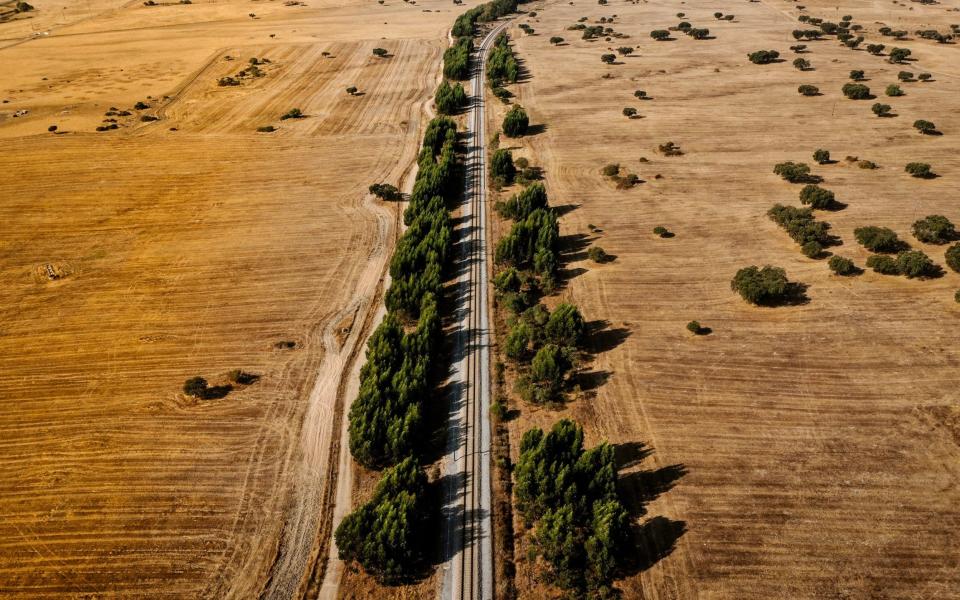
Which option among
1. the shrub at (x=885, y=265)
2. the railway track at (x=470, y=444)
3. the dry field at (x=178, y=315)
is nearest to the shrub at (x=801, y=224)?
the shrub at (x=885, y=265)

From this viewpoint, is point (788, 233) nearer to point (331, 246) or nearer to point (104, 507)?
point (331, 246)

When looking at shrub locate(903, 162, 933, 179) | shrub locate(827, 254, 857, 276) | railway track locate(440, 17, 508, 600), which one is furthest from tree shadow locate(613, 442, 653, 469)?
shrub locate(903, 162, 933, 179)

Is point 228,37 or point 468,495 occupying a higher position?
point 228,37

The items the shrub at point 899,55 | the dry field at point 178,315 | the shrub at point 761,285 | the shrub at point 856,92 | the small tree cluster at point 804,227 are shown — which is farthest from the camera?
the shrub at point 899,55

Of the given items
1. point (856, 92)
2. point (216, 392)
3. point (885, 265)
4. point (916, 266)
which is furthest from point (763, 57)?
point (216, 392)

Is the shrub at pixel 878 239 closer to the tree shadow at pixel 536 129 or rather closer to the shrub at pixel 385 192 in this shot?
the tree shadow at pixel 536 129

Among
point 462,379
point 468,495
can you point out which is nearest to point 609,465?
point 468,495

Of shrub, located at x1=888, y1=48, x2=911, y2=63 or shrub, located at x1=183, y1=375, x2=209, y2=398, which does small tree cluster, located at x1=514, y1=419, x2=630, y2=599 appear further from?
shrub, located at x1=888, y1=48, x2=911, y2=63

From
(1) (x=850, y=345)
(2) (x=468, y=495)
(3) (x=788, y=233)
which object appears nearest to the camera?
(2) (x=468, y=495)
